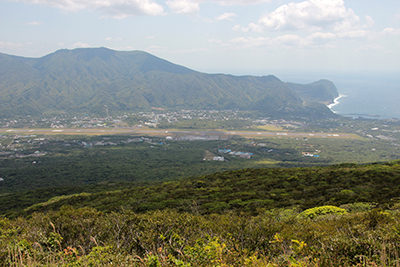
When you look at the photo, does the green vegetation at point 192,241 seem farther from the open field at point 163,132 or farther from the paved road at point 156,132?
the paved road at point 156,132

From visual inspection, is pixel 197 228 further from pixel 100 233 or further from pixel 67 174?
pixel 67 174

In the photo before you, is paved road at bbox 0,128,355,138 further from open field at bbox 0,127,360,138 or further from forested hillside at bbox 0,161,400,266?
forested hillside at bbox 0,161,400,266

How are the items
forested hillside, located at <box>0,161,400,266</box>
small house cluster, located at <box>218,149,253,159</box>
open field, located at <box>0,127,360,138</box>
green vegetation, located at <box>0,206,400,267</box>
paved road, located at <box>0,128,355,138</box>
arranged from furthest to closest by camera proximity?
paved road, located at <box>0,128,355,138</box>, open field, located at <box>0,127,360,138</box>, small house cluster, located at <box>218,149,253,159</box>, forested hillside, located at <box>0,161,400,266</box>, green vegetation, located at <box>0,206,400,267</box>

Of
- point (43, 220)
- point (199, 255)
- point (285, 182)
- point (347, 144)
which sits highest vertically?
point (199, 255)

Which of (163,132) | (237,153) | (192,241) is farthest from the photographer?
(163,132)

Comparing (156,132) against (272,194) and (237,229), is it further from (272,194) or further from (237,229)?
(237,229)

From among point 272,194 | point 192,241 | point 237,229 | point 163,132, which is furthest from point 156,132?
point 192,241

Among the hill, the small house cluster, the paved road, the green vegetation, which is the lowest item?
the small house cluster

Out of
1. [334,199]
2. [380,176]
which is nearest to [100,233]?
[334,199]

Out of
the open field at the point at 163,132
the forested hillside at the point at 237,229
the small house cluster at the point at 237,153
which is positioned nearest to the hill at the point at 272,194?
the forested hillside at the point at 237,229

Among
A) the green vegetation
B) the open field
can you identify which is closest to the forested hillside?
the green vegetation

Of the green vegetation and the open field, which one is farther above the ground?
the green vegetation
